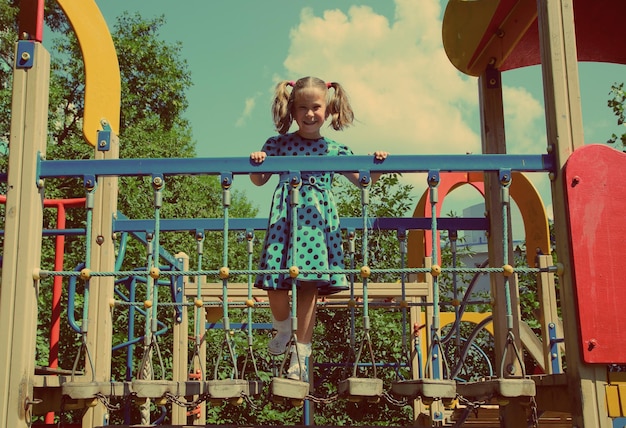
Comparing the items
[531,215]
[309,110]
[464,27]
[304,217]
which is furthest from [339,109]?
[531,215]

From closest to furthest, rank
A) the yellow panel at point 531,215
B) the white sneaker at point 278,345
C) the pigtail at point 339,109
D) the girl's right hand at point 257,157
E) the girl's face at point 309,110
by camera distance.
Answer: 1. the girl's right hand at point 257,157
2. the white sneaker at point 278,345
3. the girl's face at point 309,110
4. the pigtail at point 339,109
5. the yellow panel at point 531,215

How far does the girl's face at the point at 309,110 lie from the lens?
3.84 m

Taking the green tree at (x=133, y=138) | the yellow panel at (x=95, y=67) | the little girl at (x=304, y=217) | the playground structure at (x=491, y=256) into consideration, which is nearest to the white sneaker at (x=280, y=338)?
the little girl at (x=304, y=217)

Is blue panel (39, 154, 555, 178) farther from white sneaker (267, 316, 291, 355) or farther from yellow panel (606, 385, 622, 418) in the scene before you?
yellow panel (606, 385, 622, 418)

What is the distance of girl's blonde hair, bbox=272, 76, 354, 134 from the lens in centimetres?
388

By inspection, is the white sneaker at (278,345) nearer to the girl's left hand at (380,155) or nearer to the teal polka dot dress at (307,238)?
the teal polka dot dress at (307,238)

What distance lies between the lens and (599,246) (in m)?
3.04

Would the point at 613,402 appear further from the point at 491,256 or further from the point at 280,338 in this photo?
the point at 280,338

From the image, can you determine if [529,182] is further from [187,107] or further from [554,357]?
[187,107]

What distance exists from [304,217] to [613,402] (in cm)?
169

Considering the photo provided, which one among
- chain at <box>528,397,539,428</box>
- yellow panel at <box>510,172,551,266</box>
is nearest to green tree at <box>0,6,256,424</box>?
yellow panel at <box>510,172,551,266</box>

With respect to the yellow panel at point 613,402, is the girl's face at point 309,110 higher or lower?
higher

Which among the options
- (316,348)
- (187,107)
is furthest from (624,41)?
(187,107)

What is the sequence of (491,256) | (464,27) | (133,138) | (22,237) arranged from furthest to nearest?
(133,138)
(464,27)
(491,256)
(22,237)
